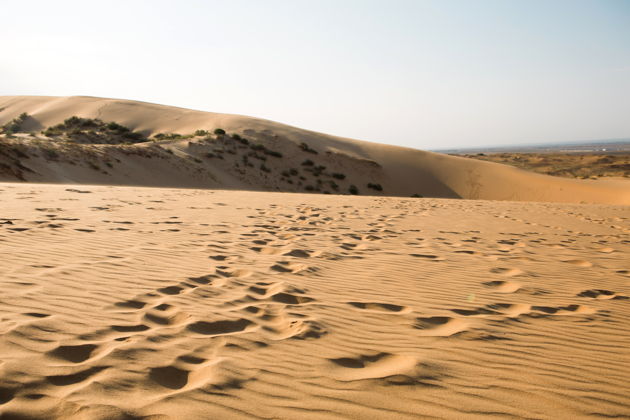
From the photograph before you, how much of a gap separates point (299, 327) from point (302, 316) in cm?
24

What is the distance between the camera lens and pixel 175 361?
244 cm

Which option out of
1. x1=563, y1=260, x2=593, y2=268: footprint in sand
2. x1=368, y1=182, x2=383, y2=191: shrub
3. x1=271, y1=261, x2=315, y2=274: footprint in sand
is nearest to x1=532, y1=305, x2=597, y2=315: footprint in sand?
x1=563, y1=260, x2=593, y2=268: footprint in sand

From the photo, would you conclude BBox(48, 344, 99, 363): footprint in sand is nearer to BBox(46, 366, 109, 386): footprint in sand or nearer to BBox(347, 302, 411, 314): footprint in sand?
BBox(46, 366, 109, 386): footprint in sand

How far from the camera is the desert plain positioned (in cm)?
213

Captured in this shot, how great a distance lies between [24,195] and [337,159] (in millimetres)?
25747

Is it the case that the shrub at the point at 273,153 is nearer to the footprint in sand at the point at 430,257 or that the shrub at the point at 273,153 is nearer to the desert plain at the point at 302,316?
the desert plain at the point at 302,316

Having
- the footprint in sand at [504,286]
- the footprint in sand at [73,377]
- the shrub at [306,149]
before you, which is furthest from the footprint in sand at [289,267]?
the shrub at [306,149]

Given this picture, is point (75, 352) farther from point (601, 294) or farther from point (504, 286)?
point (601, 294)

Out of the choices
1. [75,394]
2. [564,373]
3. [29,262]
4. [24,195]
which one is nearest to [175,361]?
[75,394]

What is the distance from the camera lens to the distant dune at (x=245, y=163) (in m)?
19.3

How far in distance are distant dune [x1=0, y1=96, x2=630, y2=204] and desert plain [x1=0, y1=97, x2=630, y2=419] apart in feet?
37.8

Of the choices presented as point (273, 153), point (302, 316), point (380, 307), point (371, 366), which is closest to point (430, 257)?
point (380, 307)

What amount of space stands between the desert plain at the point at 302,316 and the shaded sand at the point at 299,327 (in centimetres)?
2

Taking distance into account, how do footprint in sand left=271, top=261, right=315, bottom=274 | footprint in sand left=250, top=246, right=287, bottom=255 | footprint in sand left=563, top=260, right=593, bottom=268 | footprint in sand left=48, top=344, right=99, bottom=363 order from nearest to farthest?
footprint in sand left=48, top=344, right=99, bottom=363
footprint in sand left=271, top=261, right=315, bottom=274
footprint in sand left=250, top=246, right=287, bottom=255
footprint in sand left=563, top=260, right=593, bottom=268
